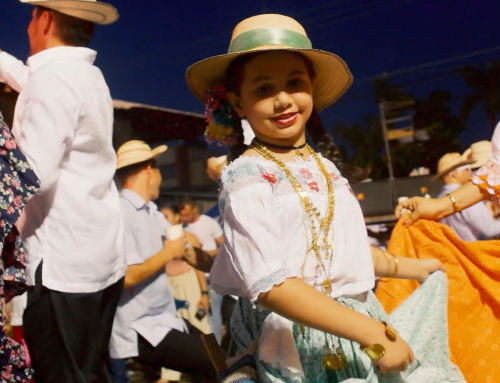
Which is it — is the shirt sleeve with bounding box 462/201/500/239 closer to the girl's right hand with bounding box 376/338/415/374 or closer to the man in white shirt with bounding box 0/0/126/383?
the man in white shirt with bounding box 0/0/126/383

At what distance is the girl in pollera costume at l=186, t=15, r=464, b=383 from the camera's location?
163 centimetres

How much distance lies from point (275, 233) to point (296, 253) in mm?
100

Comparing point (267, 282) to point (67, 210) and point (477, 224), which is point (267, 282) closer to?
point (67, 210)

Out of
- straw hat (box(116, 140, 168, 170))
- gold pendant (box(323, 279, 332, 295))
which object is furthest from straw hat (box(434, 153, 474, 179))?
gold pendant (box(323, 279, 332, 295))

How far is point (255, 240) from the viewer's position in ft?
5.44

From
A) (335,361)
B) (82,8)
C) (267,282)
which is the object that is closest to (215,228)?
(82,8)

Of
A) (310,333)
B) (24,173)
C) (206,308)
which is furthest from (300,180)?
(206,308)

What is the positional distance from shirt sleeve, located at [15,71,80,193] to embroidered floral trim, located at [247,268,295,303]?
103 centimetres

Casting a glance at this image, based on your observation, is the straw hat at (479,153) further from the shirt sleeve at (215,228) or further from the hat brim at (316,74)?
the hat brim at (316,74)

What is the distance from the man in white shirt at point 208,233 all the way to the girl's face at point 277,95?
3.58m

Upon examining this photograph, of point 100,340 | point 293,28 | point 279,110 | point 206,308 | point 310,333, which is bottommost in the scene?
point 206,308

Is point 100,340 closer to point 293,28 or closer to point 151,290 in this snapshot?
point 151,290

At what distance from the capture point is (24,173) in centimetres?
209

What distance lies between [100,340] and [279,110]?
1.31 m
